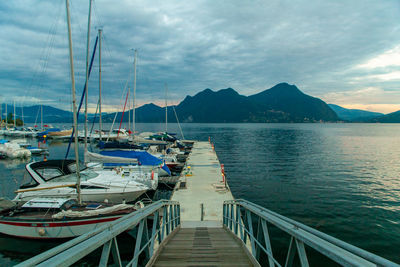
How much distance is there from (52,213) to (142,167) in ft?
33.0

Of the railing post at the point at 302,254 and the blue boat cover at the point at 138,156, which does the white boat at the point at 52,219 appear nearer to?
the blue boat cover at the point at 138,156

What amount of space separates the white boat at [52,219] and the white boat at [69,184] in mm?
1973

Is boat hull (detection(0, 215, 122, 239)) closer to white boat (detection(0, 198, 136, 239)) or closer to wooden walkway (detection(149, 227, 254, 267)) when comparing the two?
white boat (detection(0, 198, 136, 239))

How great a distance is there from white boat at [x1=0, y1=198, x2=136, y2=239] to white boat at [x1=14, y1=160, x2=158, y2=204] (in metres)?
1.97

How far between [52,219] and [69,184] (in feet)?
11.4

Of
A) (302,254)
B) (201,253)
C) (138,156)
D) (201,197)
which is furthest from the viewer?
(138,156)

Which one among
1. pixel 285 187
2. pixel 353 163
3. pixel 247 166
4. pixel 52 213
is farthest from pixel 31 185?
pixel 353 163

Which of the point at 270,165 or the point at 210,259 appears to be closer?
the point at 210,259

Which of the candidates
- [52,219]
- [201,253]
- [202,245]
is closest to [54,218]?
[52,219]

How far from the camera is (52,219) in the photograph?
10.9 meters

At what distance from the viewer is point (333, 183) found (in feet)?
76.5

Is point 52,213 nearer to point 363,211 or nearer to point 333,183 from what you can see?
point 363,211

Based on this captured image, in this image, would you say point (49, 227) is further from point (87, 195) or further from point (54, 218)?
point (87, 195)

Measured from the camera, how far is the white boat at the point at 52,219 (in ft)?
35.6
